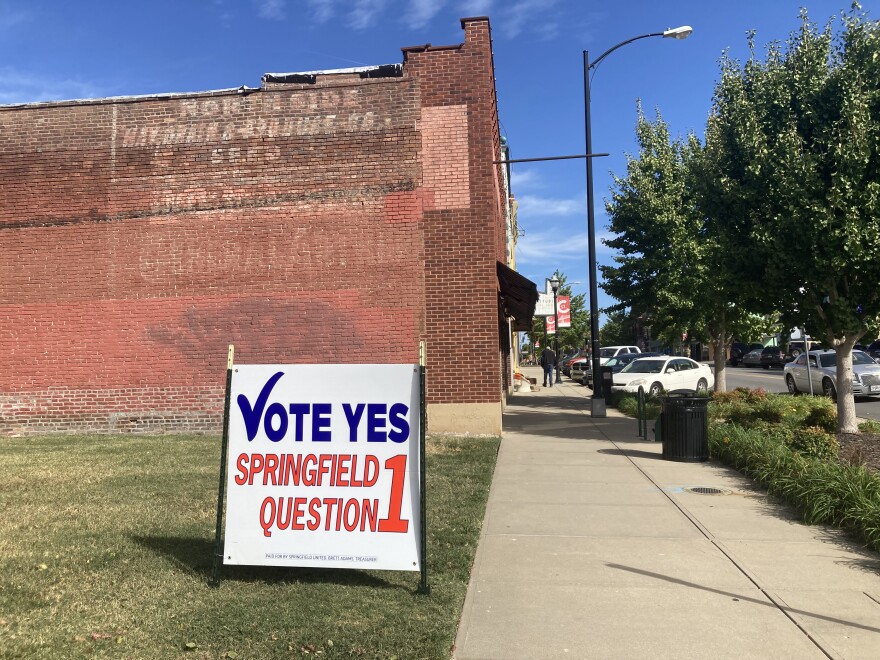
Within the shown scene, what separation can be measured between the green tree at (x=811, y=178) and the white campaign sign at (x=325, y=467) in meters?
8.42

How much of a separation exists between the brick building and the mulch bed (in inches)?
206

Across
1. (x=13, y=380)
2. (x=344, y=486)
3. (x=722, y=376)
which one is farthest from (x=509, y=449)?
(x=722, y=376)

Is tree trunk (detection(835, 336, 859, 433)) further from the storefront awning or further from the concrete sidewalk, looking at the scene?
the storefront awning

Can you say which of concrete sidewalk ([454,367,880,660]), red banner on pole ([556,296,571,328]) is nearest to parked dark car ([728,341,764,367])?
red banner on pole ([556,296,571,328])

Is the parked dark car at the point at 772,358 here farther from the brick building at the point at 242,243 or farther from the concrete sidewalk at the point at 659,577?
the concrete sidewalk at the point at 659,577

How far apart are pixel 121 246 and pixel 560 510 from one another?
31.2 ft

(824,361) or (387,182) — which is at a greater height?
(387,182)

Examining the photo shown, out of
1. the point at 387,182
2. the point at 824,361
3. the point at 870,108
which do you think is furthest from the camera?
the point at 824,361

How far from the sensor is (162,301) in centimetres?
1273

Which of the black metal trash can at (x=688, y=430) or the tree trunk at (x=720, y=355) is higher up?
the tree trunk at (x=720, y=355)

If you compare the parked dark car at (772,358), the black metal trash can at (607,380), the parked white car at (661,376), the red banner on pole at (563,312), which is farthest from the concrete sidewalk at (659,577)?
the parked dark car at (772,358)

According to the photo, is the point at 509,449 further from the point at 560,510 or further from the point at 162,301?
the point at 162,301

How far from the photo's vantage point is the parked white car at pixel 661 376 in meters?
22.9

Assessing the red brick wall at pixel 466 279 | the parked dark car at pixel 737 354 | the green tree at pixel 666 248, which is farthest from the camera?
the parked dark car at pixel 737 354
